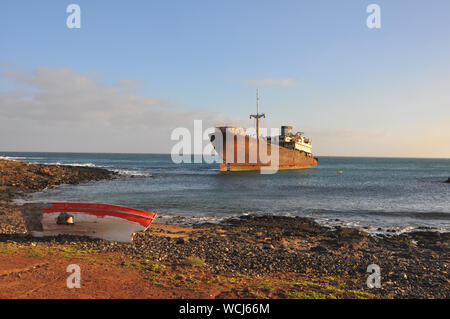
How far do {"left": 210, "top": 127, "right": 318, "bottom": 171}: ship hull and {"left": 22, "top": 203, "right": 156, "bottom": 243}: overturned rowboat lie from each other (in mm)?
51788

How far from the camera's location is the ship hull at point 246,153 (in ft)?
212

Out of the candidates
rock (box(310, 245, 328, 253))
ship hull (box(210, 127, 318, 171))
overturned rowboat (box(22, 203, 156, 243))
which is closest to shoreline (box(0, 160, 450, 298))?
rock (box(310, 245, 328, 253))

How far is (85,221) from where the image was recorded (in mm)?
11758

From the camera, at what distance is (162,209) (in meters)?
22.8

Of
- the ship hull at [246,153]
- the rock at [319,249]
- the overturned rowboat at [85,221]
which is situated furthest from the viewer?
the ship hull at [246,153]

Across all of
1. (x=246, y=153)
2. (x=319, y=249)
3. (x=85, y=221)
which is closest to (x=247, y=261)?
(x=319, y=249)

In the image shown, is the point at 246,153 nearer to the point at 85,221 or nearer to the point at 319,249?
the point at 319,249

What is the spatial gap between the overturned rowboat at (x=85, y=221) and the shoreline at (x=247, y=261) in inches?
17.6

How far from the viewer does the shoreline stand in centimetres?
711

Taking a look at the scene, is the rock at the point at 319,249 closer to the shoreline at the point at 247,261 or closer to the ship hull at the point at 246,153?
the shoreline at the point at 247,261

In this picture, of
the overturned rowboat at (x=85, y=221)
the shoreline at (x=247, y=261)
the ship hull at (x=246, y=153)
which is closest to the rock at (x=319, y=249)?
the shoreline at (x=247, y=261)

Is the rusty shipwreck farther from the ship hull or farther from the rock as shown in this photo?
the rock
